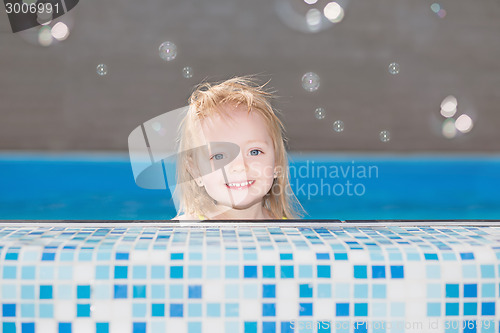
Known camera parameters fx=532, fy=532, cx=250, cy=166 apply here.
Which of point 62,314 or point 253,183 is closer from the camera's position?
point 62,314

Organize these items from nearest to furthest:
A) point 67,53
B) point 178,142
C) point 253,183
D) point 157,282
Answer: point 157,282 < point 253,183 < point 178,142 < point 67,53

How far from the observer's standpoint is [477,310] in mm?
595

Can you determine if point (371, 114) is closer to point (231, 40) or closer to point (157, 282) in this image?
point (231, 40)

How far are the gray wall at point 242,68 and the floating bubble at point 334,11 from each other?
0.08 meters

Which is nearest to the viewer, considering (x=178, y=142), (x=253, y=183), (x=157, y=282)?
(x=157, y=282)

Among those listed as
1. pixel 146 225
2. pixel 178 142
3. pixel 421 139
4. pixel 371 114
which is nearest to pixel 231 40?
pixel 371 114

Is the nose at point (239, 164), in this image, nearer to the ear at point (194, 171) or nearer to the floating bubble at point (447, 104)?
the ear at point (194, 171)

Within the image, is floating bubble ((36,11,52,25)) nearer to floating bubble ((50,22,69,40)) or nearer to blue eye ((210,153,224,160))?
floating bubble ((50,22,69,40))

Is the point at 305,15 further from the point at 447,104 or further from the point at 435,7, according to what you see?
the point at 447,104

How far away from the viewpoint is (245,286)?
0.58m

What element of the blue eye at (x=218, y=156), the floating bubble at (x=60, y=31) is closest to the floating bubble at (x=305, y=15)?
the floating bubble at (x=60, y=31)

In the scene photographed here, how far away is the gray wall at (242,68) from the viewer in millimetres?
5148

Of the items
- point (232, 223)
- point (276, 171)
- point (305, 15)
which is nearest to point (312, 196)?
point (276, 171)

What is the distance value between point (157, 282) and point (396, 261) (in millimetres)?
265
